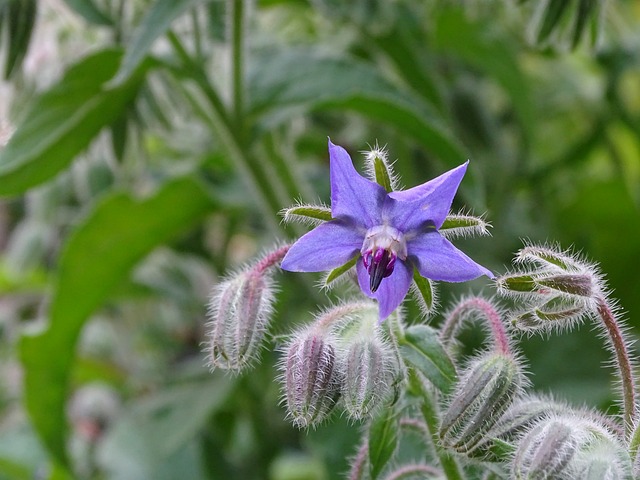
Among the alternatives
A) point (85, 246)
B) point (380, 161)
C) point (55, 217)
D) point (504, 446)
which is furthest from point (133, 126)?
point (504, 446)

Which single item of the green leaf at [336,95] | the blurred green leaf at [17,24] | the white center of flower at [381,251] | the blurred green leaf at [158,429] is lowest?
the blurred green leaf at [158,429]

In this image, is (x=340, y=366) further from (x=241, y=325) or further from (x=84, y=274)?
(x=84, y=274)

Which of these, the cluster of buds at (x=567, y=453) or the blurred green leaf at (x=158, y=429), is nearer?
the cluster of buds at (x=567, y=453)

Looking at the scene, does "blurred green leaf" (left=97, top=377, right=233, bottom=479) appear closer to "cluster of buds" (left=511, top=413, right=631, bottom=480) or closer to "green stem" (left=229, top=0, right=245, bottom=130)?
"green stem" (left=229, top=0, right=245, bottom=130)

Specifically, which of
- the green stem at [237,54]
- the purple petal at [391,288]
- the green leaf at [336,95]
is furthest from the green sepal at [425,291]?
the green stem at [237,54]

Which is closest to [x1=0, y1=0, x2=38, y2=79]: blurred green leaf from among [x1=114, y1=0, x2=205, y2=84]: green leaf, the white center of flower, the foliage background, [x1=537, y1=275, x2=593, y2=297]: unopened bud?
the foliage background

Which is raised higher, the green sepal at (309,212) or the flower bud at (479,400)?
the green sepal at (309,212)

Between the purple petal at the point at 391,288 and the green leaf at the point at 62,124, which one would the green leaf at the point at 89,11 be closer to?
the green leaf at the point at 62,124
